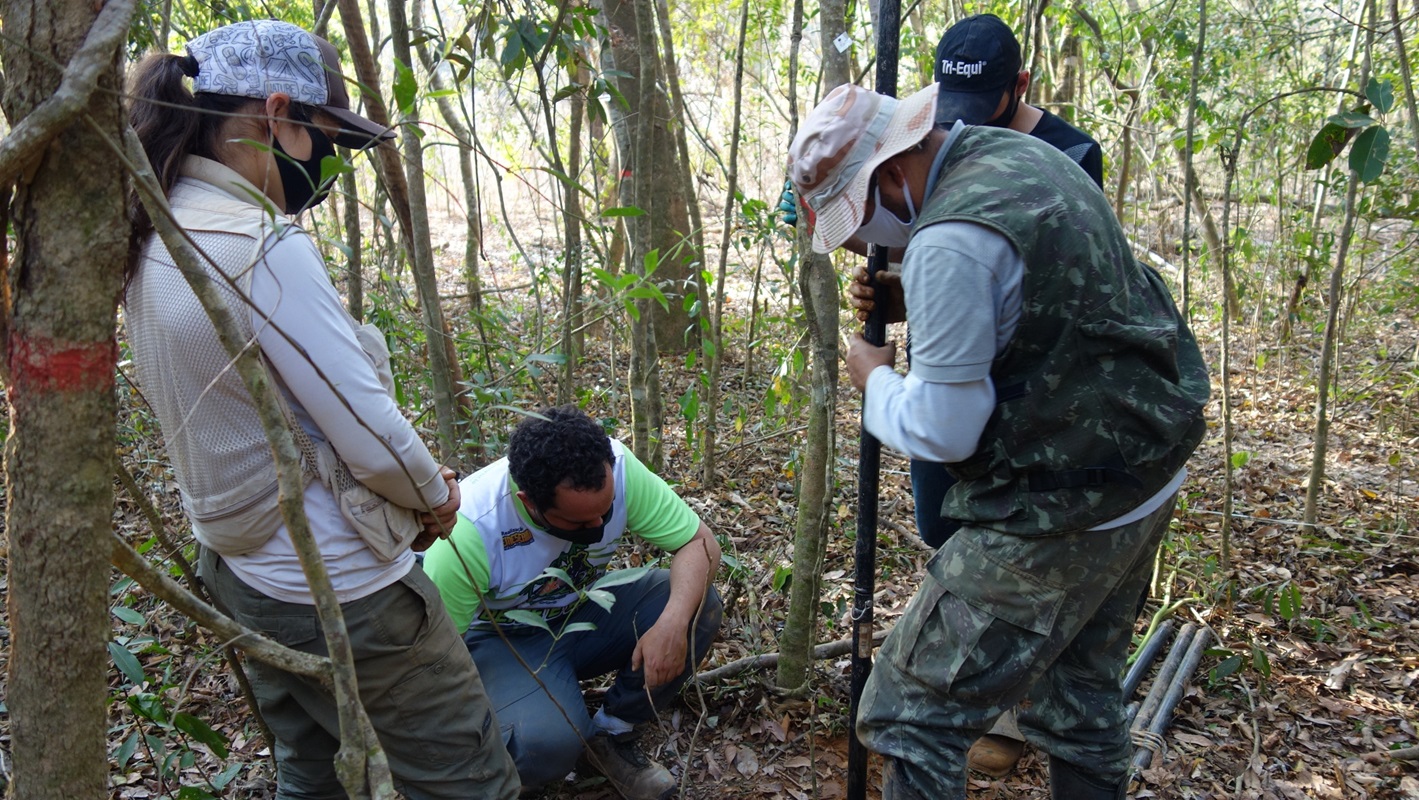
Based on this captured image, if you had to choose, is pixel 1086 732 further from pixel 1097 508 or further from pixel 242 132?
pixel 242 132

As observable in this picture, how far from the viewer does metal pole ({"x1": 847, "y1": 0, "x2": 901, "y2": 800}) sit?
200 cm

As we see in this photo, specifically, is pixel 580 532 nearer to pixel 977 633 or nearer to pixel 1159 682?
pixel 977 633

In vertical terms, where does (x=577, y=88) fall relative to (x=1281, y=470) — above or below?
above

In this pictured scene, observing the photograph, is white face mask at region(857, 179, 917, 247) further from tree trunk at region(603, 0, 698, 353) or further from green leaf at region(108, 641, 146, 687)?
tree trunk at region(603, 0, 698, 353)

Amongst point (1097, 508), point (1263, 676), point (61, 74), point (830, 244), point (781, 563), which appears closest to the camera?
point (61, 74)

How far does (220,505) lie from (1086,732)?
190 cm

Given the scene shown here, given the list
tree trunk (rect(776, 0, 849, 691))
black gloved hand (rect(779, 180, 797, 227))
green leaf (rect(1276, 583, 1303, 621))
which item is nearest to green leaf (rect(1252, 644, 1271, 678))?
green leaf (rect(1276, 583, 1303, 621))

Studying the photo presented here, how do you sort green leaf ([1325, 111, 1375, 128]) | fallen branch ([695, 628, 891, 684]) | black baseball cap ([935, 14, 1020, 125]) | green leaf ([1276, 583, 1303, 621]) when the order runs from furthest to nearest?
green leaf ([1276, 583, 1303, 621])
fallen branch ([695, 628, 891, 684])
black baseball cap ([935, 14, 1020, 125])
green leaf ([1325, 111, 1375, 128])

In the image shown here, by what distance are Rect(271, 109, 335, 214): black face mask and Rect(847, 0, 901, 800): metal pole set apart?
116cm

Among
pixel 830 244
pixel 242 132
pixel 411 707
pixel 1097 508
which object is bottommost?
pixel 411 707

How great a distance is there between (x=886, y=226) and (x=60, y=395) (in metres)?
1.50

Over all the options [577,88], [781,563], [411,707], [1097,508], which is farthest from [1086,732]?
[577,88]

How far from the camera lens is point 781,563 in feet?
12.4

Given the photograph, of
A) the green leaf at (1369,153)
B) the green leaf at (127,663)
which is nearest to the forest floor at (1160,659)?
the green leaf at (127,663)
